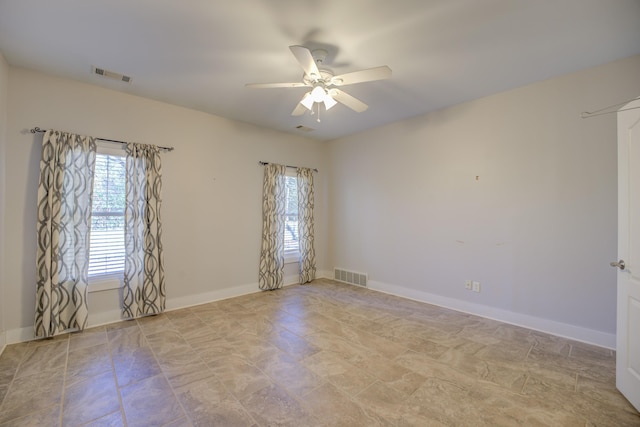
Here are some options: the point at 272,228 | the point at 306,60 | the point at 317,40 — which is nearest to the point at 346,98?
the point at 317,40

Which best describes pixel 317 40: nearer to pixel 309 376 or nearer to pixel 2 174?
pixel 309 376

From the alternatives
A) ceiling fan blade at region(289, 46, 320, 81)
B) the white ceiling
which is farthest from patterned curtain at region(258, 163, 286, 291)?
ceiling fan blade at region(289, 46, 320, 81)

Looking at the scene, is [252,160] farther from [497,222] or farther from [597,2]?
[597,2]

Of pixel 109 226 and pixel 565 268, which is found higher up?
pixel 109 226

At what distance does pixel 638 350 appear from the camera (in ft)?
6.27

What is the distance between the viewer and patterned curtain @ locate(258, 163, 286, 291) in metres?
4.76

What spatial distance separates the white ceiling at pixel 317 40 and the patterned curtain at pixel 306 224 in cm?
212

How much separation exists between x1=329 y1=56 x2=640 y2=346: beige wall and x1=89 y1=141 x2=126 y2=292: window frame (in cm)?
378

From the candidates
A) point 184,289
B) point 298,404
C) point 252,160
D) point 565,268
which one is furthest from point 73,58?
point 565,268

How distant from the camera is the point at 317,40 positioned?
7.84ft

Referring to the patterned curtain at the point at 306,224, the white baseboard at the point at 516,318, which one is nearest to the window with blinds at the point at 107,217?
the patterned curtain at the point at 306,224

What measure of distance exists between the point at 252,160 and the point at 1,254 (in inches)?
122

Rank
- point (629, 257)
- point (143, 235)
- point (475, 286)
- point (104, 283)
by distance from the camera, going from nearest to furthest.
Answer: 1. point (629, 257)
2. point (104, 283)
3. point (143, 235)
4. point (475, 286)

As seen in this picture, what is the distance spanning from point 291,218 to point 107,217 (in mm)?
2811
